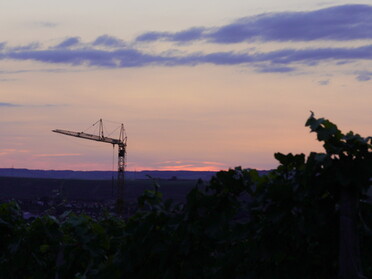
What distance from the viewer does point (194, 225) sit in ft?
22.5

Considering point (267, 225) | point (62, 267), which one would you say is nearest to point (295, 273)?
point (267, 225)

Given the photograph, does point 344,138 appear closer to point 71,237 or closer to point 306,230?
point 306,230

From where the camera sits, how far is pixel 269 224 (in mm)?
6289

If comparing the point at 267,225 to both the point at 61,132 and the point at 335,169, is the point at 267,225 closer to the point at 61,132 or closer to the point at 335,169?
the point at 335,169

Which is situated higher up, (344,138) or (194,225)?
(344,138)

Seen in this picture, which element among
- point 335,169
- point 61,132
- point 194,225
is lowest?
point 194,225

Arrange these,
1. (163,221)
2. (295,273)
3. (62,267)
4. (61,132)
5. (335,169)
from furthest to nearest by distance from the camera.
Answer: (61,132), (62,267), (163,221), (295,273), (335,169)

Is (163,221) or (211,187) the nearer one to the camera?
(211,187)

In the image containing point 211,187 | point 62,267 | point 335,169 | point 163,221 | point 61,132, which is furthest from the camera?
point 61,132

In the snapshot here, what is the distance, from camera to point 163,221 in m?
7.47

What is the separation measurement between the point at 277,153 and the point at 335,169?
37.0 inches

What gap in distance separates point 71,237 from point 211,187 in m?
Result: 4.85

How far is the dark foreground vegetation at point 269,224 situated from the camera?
5.75 m

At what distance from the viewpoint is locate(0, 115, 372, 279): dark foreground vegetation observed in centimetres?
575
